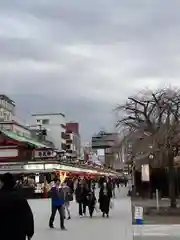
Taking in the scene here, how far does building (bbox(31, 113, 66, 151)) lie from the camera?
163 meters

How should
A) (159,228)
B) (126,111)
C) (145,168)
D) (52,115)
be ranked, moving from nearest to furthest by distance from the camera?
(159,228), (145,168), (126,111), (52,115)

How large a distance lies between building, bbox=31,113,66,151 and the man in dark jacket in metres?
152

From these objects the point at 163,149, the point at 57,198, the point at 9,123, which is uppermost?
the point at 9,123

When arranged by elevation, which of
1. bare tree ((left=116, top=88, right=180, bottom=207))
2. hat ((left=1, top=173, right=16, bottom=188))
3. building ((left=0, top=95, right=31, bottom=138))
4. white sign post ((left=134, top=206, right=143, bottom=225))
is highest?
building ((left=0, top=95, right=31, bottom=138))

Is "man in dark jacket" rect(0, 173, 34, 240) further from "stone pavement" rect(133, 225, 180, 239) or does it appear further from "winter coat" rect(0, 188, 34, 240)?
"stone pavement" rect(133, 225, 180, 239)

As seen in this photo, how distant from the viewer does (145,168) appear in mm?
26500

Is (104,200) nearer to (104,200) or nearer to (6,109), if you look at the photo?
(104,200)

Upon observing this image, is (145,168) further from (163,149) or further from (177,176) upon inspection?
(177,176)

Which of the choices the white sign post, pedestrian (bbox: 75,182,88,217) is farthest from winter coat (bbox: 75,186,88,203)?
the white sign post

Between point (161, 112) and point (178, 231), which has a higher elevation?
point (161, 112)

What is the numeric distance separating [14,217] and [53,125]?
521ft

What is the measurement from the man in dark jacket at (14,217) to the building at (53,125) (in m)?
152

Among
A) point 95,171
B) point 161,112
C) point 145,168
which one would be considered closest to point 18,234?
point 145,168

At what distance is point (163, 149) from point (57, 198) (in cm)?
1487
